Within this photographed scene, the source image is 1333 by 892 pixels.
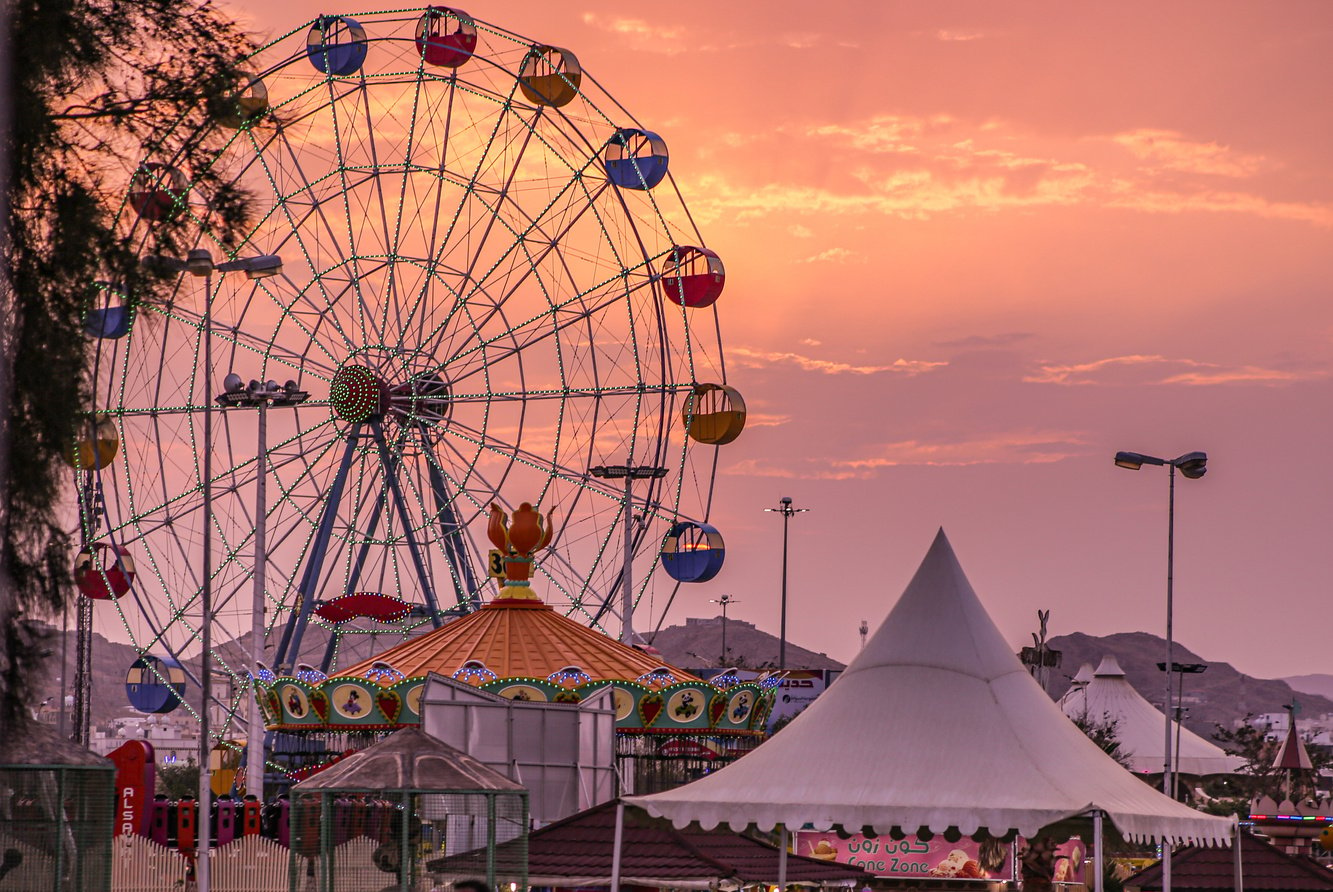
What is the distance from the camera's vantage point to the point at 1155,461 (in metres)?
39.2

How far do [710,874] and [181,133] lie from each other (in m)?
7.38

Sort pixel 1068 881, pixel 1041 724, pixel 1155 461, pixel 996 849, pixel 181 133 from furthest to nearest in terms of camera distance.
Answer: pixel 1155 461
pixel 1068 881
pixel 996 849
pixel 1041 724
pixel 181 133

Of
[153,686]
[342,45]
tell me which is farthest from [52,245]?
[153,686]

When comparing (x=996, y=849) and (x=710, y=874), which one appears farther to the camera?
(x=996, y=849)

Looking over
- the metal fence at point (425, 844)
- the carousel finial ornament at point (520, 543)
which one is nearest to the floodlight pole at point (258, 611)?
the carousel finial ornament at point (520, 543)

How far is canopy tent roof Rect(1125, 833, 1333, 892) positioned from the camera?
21375 millimetres

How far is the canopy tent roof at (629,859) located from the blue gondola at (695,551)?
72.9 ft

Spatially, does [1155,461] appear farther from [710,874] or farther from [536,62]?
[710,874]

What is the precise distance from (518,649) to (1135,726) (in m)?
45.5

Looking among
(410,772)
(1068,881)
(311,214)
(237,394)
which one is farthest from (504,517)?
(410,772)

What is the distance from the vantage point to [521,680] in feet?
103

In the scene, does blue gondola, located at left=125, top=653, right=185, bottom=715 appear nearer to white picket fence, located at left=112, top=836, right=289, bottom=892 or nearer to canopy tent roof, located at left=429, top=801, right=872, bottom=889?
white picket fence, located at left=112, top=836, right=289, bottom=892

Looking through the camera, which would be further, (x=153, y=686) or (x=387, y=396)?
(x=153, y=686)

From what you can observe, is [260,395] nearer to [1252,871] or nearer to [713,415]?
[713,415]
